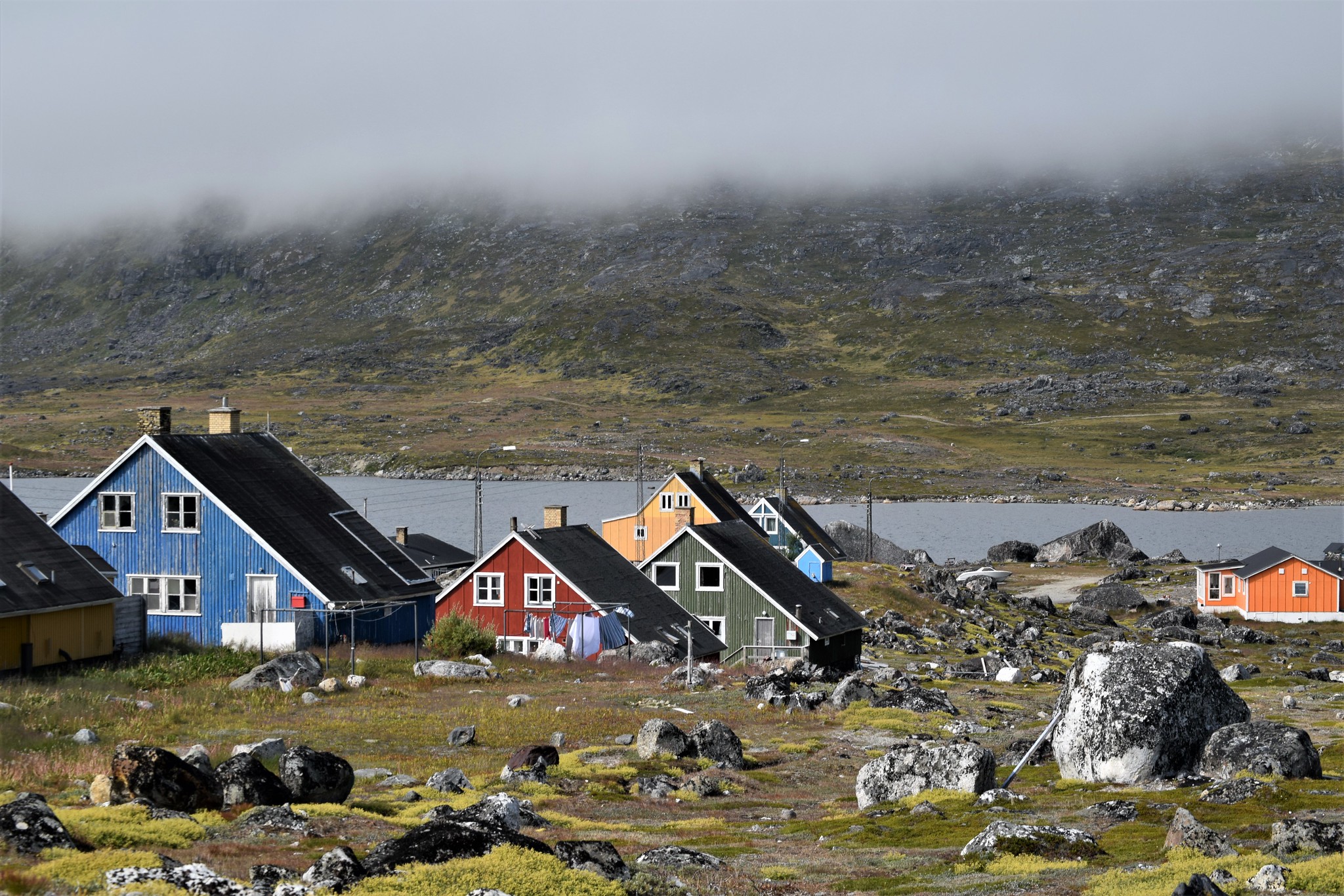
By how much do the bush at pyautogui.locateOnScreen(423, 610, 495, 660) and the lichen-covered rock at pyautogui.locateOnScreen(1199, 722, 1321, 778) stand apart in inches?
1155

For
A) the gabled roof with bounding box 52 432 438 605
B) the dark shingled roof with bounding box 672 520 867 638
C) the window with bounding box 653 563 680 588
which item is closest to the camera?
the gabled roof with bounding box 52 432 438 605

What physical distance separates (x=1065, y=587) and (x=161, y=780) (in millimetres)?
102968

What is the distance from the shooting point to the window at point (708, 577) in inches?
2525

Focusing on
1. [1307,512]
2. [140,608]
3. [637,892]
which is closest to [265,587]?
[140,608]

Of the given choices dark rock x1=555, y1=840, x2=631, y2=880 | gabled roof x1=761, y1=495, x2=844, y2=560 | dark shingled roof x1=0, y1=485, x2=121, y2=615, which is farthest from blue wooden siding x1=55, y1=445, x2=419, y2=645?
gabled roof x1=761, y1=495, x2=844, y2=560

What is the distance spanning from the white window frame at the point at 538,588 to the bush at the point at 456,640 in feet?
13.9

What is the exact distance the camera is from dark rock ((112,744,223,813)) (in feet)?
72.2

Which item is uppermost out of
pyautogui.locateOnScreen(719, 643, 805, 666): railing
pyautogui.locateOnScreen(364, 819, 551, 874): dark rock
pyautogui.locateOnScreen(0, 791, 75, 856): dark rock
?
pyautogui.locateOnScreen(0, 791, 75, 856): dark rock

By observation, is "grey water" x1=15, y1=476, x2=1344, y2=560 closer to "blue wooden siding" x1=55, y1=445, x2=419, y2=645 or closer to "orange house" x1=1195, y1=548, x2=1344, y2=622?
"orange house" x1=1195, y1=548, x2=1344, y2=622

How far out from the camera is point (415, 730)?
35.4 metres

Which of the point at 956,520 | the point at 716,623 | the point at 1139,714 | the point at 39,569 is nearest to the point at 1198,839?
the point at 1139,714

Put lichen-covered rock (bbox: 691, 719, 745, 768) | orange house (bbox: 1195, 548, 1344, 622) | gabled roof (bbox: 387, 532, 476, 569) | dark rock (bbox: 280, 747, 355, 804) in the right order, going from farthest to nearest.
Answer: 1. orange house (bbox: 1195, 548, 1344, 622)
2. gabled roof (bbox: 387, 532, 476, 569)
3. lichen-covered rock (bbox: 691, 719, 745, 768)
4. dark rock (bbox: 280, 747, 355, 804)

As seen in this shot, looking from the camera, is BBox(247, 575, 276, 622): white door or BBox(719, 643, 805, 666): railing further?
BBox(719, 643, 805, 666): railing

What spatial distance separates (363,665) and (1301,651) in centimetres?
6089
